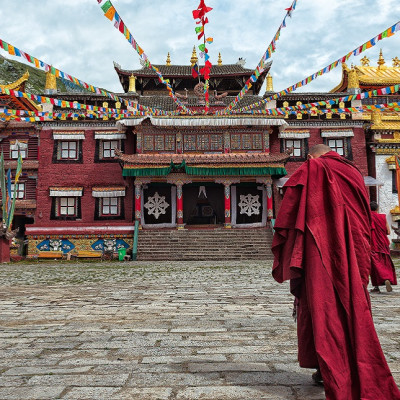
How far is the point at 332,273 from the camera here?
9.48 feet

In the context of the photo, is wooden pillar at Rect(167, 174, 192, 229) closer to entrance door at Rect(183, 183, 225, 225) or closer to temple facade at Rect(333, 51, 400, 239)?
entrance door at Rect(183, 183, 225, 225)

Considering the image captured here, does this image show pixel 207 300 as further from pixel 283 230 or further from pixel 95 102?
pixel 95 102

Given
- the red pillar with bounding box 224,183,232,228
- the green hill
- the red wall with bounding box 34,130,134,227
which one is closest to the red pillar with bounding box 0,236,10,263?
the red wall with bounding box 34,130,134,227

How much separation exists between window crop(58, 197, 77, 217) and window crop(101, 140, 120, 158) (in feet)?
10.7

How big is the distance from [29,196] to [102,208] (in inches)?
180

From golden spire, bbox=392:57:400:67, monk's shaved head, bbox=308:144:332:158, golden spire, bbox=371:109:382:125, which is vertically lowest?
monk's shaved head, bbox=308:144:332:158

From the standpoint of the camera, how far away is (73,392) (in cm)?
279

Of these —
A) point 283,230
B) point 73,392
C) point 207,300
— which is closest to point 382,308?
point 207,300

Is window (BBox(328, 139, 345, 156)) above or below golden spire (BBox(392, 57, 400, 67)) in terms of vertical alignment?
below

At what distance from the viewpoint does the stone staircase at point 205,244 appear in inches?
742

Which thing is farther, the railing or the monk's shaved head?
the railing

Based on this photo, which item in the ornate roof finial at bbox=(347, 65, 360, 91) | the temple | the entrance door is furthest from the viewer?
the ornate roof finial at bbox=(347, 65, 360, 91)

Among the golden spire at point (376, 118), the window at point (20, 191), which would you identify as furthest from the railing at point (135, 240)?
the golden spire at point (376, 118)

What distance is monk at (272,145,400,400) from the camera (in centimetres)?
267
